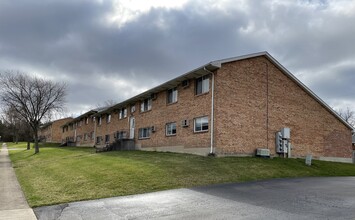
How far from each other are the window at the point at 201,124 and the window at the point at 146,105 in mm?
7600

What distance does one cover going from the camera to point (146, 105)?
2888 cm

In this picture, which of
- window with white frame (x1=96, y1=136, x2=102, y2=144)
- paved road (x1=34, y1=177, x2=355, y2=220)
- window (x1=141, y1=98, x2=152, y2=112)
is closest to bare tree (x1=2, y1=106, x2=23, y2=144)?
window with white frame (x1=96, y1=136, x2=102, y2=144)

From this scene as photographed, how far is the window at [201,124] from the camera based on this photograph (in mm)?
20266

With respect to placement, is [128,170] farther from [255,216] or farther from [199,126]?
[255,216]

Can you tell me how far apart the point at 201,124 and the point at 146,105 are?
30.5 ft

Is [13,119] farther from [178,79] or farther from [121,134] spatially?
[178,79]

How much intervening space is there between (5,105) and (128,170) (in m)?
27.8

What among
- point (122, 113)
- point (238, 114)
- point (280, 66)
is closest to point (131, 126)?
point (122, 113)

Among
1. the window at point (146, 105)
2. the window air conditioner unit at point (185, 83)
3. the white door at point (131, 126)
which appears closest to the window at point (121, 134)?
the white door at point (131, 126)

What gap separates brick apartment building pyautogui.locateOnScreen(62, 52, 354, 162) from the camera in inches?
784

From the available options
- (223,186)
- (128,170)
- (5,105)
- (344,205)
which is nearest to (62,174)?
(128,170)

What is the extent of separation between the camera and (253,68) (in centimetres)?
2188

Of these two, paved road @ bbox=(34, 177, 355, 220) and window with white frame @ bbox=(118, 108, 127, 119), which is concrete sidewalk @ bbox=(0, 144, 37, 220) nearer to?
paved road @ bbox=(34, 177, 355, 220)

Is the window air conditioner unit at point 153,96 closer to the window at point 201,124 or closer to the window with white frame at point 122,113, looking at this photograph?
the window at point 201,124
